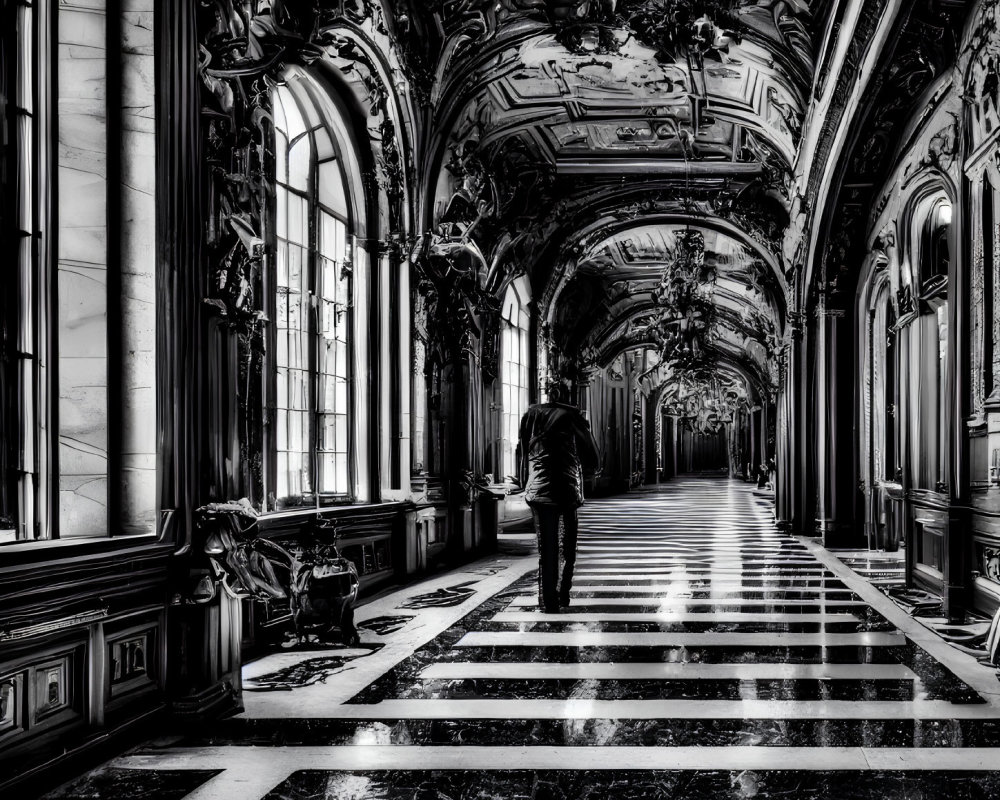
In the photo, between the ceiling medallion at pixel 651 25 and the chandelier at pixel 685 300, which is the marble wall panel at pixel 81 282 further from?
the chandelier at pixel 685 300

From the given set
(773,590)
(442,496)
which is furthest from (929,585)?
(442,496)

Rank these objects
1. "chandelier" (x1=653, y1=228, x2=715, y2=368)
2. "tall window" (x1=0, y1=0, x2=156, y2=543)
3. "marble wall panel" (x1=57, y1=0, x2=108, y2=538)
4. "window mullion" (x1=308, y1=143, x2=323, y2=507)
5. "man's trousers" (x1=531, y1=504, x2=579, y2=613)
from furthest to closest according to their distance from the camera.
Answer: "chandelier" (x1=653, y1=228, x2=715, y2=368) → "window mullion" (x1=308, y1=143, x2=323, y2=507) → "man's trousers" (x1=531, y1=504, x2=579, y2=613) → "marble wall panel" (x1=57, y1=0, x2=108, y2=538) → "tall window" (x1=0, y1=0, x2=156, y2=543)

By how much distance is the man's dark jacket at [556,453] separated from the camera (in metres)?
6.85

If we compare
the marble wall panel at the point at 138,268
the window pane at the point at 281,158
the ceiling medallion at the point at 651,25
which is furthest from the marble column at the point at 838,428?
the marble wall panel at the point at 138,268

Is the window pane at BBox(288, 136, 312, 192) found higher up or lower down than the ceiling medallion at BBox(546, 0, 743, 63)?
lower down

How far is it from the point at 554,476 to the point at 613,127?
8024 millimetres

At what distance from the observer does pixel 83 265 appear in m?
4.09

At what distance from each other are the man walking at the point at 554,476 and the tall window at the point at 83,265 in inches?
130

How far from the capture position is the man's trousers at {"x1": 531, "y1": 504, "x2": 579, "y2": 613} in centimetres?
689

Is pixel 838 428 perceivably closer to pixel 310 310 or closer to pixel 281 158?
pixel 310 310

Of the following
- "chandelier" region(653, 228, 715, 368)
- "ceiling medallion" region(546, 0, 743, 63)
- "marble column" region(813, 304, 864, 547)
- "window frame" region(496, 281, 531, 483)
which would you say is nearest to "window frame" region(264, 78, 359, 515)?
"ceiling medallion" region(546, 0, 743, 63)

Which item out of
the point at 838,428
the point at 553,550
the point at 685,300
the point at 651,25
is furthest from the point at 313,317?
the point at 685,300

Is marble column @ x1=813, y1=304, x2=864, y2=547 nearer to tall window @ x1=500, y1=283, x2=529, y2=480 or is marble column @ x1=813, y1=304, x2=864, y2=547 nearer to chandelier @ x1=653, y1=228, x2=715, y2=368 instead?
chandelier @ x1=653, y1=228, x2=715, y2=368

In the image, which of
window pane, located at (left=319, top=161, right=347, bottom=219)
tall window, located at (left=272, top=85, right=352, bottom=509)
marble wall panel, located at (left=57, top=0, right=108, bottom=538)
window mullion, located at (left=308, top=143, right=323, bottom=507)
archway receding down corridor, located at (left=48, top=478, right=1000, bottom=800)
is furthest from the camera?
window pane, located at (left=319, top=161, right=347, bottom=219)
